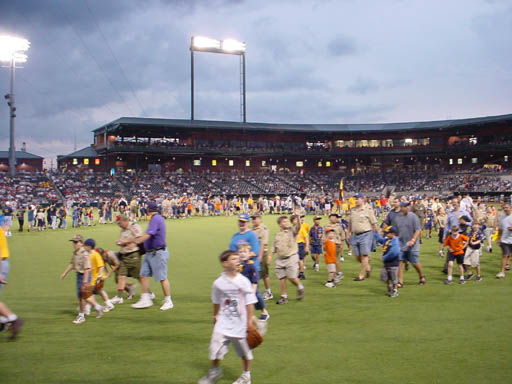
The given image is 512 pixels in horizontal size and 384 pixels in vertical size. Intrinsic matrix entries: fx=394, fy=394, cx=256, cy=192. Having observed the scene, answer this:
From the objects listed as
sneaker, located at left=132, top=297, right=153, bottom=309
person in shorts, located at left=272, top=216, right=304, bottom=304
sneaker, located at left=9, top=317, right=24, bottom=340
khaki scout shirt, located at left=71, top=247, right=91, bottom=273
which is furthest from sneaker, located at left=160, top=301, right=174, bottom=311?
sneaker, located at left=9, top=317, right=24, bottom=340

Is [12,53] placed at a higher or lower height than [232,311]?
higher

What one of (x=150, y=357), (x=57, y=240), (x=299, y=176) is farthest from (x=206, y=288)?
(x=299, y=176)

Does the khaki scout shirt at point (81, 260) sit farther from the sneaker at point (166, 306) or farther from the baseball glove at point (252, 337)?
the baseball glove at point (252, 337)

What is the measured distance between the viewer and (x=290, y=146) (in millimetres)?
61281

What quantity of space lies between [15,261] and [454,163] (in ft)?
201

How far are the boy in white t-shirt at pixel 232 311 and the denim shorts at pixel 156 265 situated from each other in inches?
133

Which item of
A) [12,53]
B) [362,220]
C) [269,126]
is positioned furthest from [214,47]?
[362,220]

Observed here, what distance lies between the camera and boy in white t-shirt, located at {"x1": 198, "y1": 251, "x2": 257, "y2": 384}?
4199 millimetres

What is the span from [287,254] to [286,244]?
0.20 meters

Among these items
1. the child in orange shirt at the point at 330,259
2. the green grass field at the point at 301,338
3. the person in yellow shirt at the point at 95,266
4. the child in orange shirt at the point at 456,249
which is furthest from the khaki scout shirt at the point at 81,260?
the child in orange shirt at the point at 456,249

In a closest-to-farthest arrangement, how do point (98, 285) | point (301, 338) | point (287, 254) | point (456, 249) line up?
point (301, 338) → point (98, 285) → point (287, 254) → point (456, 249)

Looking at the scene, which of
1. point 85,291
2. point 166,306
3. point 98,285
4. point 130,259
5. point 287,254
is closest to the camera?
point 85,291

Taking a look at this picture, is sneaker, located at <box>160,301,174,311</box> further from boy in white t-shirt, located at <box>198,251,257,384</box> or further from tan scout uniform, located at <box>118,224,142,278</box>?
boy in white t-shirt, located at <box>198,251,257,384</box>

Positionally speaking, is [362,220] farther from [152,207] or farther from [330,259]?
[152,207]
